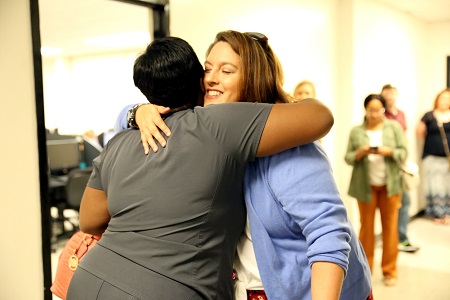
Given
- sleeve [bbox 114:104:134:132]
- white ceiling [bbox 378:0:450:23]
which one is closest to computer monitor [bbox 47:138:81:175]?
white ceiling [bbox 378:0:450:23]

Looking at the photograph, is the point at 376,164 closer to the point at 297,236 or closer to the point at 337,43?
the point at 337,43

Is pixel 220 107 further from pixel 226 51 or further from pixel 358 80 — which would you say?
pixel 358 80

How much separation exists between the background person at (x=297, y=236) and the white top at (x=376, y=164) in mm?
2829

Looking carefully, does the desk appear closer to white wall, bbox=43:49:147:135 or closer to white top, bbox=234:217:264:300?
white wall, bbox=43:49:147:135

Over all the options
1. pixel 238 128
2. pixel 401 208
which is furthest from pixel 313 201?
pixel 401 208

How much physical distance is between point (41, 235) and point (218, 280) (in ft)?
5.30

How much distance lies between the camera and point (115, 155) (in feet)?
3.72

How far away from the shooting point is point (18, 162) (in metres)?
2.27

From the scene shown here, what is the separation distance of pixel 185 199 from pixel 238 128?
0.62ft

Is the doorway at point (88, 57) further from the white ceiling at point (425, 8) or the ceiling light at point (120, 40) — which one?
the white ceiling at point (425, 8)

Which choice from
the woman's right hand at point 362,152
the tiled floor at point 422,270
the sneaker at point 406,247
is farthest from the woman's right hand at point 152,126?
the sneaker at point 406,247

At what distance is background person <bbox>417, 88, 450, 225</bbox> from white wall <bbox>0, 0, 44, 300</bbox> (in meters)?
4.92

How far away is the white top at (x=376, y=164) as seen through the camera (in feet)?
12.6

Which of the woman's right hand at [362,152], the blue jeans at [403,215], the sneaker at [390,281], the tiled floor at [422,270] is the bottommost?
the tiled floor at [422,270]
